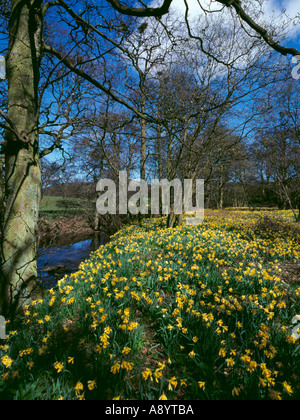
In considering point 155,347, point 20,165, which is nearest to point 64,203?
point 20,165

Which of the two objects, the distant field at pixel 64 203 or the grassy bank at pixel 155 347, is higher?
the distant field at pixel 64 203

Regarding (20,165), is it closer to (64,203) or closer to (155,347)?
(64,203)

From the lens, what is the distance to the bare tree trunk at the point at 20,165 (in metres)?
2.21

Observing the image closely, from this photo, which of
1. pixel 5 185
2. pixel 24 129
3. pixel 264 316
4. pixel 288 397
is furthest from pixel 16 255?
pixel 264 316

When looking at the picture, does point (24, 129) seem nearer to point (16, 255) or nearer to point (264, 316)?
point (16, 255)

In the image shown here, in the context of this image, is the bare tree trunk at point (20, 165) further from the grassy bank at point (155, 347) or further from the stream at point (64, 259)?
the stream at point (64, 259)

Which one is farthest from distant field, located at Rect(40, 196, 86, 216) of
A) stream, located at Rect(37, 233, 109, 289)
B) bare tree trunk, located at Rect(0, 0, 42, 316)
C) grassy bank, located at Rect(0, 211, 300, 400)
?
grassy bank, located at Rect(0, 211, 300, 400)

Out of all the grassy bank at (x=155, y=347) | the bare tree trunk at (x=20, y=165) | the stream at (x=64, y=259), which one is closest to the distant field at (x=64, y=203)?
the bare tree trunk at (x=20, y=165)

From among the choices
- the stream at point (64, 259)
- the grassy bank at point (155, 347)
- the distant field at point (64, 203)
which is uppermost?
the distant field at point (64, 203)

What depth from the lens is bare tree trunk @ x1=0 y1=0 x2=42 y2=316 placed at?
221 centimetres

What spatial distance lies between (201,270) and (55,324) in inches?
88.2

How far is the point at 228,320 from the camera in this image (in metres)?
2.11

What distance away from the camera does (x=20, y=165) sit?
2.22m

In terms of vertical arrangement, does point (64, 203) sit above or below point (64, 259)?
above
